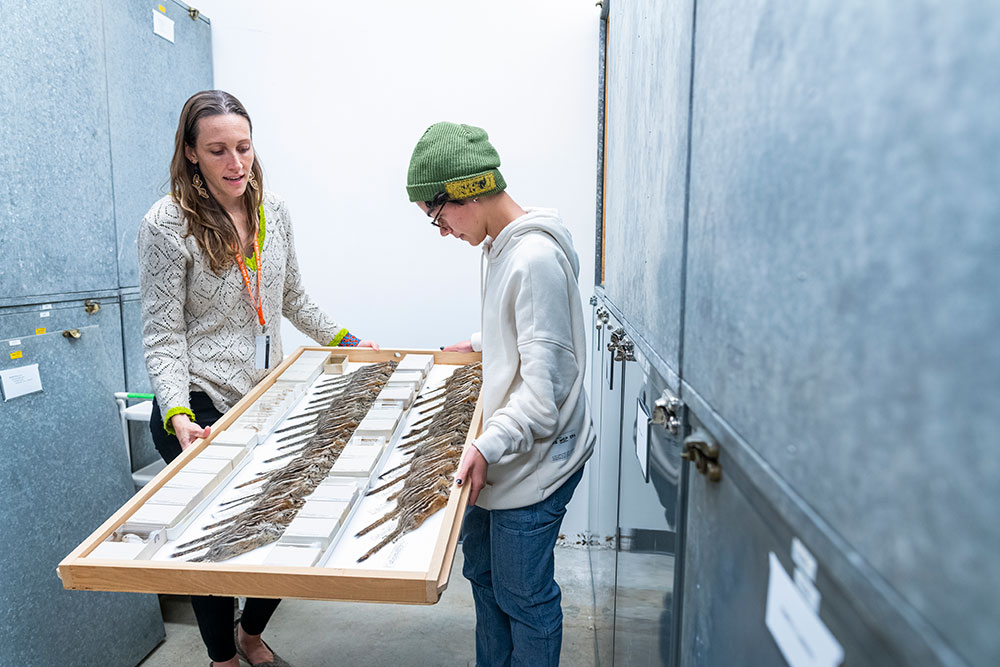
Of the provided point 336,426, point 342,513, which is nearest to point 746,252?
point 342,513

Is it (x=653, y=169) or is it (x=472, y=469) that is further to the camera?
(x=472, y=469)

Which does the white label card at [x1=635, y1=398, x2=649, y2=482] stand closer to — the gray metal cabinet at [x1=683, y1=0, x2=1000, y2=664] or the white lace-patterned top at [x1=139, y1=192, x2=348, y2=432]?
the gray metal cabinet at [x1=683, y1=0, x2=1000, y2=664]

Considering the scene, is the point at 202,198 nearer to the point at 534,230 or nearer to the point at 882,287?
the point at 534,230

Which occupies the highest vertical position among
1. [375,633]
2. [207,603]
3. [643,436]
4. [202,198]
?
[202,198]

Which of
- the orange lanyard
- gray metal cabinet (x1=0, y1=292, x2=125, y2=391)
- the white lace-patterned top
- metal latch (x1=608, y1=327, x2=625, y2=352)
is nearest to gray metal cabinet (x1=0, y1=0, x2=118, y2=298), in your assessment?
gray metal cabinet (x1=0, y1=292, x2=125, y2=391)

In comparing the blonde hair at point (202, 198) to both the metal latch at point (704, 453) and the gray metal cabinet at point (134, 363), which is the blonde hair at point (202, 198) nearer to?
the gray metal cabinet at point (134, 363)

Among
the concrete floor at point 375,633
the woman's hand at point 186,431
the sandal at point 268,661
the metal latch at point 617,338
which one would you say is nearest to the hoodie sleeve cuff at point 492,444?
the metal latch at point 617,338

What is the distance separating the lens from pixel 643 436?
1.45 meters

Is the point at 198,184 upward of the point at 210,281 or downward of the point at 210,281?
upward

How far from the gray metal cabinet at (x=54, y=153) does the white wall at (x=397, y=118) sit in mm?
962

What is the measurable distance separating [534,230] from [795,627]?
126 centimetres

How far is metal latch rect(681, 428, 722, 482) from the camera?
0.86 metres

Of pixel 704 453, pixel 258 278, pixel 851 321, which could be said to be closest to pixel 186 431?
pixel 258 278

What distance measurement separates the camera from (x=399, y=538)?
142 centimetres
